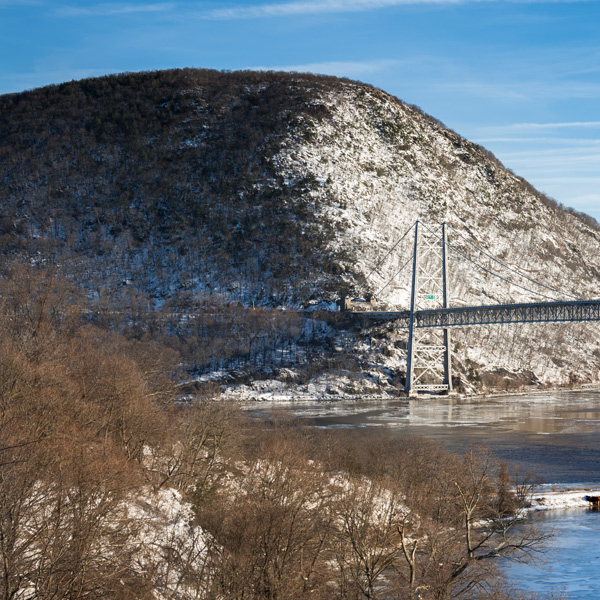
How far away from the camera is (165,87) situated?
372 ft

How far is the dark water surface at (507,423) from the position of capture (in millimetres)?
35094

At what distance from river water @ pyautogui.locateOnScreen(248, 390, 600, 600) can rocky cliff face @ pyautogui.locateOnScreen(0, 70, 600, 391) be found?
9621 mm

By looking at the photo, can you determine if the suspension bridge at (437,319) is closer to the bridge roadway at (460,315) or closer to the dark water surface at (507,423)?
the bridge roadway at (460,315)

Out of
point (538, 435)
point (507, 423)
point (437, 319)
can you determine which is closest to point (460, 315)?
point (437, 319)

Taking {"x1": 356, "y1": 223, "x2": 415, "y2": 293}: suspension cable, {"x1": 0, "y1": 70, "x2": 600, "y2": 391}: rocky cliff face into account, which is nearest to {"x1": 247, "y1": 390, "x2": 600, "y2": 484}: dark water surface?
{"x1": 0, "y1": 70, "x2": 600, "y2": 391}: rocky cliff face

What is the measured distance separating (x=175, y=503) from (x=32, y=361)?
20.7ft

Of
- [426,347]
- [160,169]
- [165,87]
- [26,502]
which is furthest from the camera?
[165,87]

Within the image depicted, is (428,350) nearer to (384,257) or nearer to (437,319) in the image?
(437,319)

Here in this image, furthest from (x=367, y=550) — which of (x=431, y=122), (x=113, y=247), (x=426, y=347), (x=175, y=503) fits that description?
(x=431, y=122)

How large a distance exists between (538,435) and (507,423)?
15.4ft

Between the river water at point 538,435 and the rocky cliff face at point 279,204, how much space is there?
9.62 m

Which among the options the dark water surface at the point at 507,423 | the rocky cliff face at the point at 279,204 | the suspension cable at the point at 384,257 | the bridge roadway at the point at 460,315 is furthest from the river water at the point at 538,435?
the suspension cable at the point at 384,257

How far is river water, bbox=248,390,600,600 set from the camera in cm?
2078

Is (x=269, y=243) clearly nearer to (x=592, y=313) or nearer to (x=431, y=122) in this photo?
(x=592, y=313)
